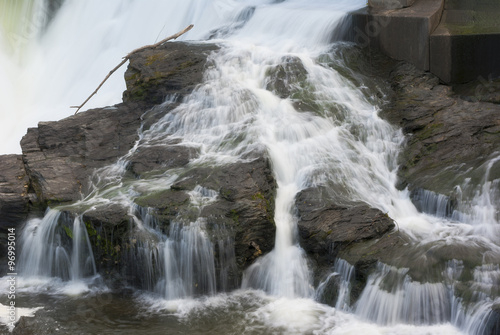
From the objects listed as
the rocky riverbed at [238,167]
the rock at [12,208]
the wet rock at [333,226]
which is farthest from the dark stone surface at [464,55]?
the rock at [12,208]

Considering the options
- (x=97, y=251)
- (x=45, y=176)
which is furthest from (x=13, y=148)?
(x=97, y=251)

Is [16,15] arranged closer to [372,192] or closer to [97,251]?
[97,251]

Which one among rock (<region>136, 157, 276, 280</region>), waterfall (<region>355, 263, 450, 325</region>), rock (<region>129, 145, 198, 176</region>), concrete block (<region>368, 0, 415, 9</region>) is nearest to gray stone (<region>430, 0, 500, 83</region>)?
concrete block (<region>368, 0, 415, 9</region>)

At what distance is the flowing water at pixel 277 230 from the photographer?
6.73 metres

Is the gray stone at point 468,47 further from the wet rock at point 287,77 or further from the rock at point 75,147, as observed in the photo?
the rock at point 75,147

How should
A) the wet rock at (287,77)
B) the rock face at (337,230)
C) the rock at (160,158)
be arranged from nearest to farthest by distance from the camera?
the rock face at (337,230) → the rock at (160,158) → the wet rock at (287,77)

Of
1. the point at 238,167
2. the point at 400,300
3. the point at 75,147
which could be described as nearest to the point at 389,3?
the point at 238,167

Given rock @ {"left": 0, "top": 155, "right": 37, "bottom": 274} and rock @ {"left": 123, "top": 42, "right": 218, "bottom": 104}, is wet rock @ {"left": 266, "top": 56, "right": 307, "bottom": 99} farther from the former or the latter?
rock @ {"left": 0, "top": 155, "right": 37, "bottom": 274}

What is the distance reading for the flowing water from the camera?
673 centimetres

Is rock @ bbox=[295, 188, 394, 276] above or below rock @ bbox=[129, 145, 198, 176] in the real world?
below

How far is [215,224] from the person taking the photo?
761 cm

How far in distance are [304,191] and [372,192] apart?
857 mm

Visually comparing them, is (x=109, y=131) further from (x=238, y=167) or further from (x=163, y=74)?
(x=238, y=167)

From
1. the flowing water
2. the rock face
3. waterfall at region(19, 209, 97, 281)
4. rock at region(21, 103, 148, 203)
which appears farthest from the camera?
rock at region(21, 103, 148, 203)
